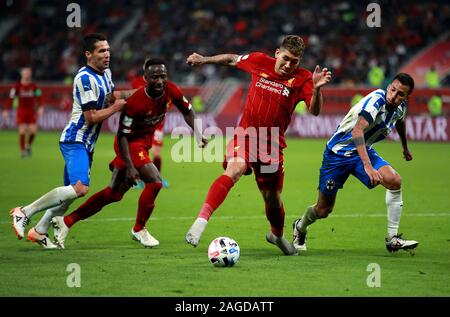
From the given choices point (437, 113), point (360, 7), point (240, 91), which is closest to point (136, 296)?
point (437, 113)

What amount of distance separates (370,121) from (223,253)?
2.17 m

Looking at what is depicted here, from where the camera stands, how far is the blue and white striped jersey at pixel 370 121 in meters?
8.98

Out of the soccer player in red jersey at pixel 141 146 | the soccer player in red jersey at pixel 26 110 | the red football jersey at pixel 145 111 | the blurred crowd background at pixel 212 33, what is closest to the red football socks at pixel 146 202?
the soccer player in red jersey at pixel 141 146

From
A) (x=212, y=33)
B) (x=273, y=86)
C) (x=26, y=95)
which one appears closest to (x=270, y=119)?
(x=273, y=86)

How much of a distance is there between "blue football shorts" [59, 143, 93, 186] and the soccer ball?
1770 mm

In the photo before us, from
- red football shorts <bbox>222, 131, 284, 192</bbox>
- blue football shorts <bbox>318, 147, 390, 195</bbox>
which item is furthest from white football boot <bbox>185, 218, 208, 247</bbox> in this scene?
blue football shorts <bbox>318, 147, 390, 195</bbox>

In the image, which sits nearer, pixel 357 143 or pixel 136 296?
pixel 136 296

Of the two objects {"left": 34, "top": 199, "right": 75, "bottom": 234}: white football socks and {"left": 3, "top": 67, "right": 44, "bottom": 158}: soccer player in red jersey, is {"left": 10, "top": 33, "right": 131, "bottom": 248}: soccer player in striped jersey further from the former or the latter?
{"left": 3, "top": 67, "right": 44, "bottom": 158}: soccer player in red jersey

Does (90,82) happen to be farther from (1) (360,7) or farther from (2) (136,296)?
(1) (360,7)

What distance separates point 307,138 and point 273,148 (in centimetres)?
2075

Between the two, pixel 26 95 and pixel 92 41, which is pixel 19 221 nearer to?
pixel 92 41

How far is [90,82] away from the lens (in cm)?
909

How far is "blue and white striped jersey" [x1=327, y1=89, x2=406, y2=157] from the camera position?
8977 millimetres

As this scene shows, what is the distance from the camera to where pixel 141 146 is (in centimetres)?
977
